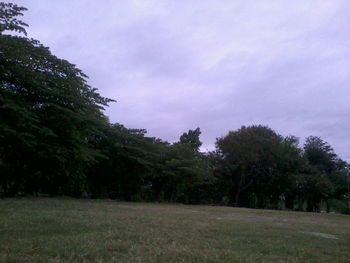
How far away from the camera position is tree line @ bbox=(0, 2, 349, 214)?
1886cm

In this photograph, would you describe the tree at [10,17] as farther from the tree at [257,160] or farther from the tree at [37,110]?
the tree at [257,160]

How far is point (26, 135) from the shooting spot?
706 inches

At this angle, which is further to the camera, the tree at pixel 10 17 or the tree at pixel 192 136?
the tree at pixel 192 136

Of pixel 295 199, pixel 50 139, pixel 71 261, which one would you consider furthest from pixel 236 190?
pixel 71 261

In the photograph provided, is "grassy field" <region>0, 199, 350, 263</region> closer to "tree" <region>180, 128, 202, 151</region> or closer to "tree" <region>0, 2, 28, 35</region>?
"tree" <region>0, 2, 28, 35</region>

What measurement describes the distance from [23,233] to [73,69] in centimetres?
1475

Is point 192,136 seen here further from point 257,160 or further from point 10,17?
point 10,17

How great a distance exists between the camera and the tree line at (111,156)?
1886 cm

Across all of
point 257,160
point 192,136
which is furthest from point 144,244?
point 192,136

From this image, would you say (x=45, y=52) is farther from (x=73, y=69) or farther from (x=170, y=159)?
(x=170, y=159)

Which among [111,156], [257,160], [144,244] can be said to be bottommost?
[144,244]

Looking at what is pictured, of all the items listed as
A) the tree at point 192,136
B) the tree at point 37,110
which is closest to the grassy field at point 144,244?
the tree at point 37,110

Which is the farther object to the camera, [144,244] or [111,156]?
[111,156]

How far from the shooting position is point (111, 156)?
3209cm
